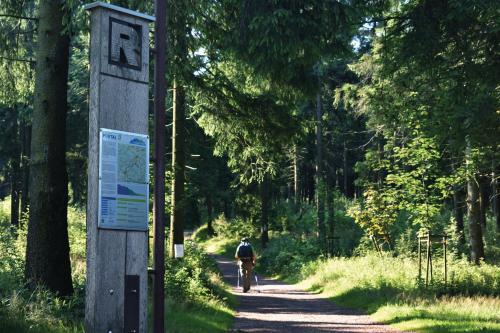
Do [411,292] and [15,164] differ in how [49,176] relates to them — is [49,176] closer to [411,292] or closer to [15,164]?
[411,292]

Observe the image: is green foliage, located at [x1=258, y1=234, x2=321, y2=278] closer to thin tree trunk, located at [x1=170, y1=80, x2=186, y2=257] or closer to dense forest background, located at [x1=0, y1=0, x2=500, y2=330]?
dense forest background, located at [x1=0, y1=0, x2=500, y2=330]

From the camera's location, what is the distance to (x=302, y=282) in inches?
955

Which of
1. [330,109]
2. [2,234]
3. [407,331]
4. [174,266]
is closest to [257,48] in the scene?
[407,331]

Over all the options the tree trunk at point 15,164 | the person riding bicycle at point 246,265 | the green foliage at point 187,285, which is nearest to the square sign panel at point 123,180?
the green foliage at point 187,285

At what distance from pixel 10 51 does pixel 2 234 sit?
466 cm

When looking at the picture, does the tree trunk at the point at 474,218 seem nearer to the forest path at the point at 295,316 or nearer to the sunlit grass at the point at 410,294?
the sunlit grass at the point at 410,294

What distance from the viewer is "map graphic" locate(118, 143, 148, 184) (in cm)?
479

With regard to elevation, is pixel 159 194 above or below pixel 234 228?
above

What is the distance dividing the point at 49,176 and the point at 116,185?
6.17 meters

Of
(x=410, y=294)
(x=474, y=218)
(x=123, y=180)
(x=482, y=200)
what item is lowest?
(x=410, y=294)

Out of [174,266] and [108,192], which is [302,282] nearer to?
[174,266]

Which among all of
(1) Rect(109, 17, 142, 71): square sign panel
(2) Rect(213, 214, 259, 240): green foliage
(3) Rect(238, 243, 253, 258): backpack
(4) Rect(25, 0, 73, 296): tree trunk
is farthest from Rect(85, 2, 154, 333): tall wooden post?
(2) Rect(213, 214, 259, 240): green foliage

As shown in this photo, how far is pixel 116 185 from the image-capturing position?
15.5ft

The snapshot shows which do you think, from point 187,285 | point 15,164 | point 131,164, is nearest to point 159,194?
point 131,164
